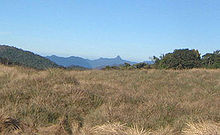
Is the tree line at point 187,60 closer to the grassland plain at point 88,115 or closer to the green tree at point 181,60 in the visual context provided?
the green tree at point 181,60

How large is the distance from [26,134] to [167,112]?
3036 mm

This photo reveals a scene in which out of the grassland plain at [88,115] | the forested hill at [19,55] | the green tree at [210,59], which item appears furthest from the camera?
the forested hill at [19,55]

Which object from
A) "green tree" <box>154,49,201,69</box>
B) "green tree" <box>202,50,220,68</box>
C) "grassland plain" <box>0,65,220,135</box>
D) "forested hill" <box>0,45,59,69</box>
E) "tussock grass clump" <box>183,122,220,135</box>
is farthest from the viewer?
"forested hill" <box>0,45,59,69</box>

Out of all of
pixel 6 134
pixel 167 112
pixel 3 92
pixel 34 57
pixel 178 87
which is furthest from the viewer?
pixel 34 57

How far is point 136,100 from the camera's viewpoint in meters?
6.46

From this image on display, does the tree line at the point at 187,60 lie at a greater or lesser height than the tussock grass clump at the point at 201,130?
greater

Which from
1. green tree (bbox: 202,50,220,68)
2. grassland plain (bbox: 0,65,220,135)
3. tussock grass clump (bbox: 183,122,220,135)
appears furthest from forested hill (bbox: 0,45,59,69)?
tussock grass clump (bbox: 183,122,220,135)

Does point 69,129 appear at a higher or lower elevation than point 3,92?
lower

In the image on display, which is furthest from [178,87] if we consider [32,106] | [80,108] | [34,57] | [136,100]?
[34,57]

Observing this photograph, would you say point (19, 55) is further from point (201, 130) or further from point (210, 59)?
point (201, 130)

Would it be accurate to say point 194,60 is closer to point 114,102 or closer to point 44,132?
point 114,102

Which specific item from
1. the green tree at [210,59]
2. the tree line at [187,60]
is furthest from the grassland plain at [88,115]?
the green tree at [210,59]

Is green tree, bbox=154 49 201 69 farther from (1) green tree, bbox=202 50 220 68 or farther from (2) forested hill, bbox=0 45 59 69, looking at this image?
(2) forested hill, bbox=0 45 59 69

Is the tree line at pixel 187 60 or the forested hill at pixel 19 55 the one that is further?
the forested hill at pixel 19 55
